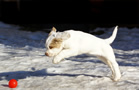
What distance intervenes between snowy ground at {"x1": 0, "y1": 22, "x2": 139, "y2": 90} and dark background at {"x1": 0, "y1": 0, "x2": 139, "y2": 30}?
6511 mm

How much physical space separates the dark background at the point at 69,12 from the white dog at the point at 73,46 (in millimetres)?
10402

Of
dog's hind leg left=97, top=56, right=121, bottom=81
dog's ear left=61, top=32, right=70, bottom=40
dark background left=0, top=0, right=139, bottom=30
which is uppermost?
dark background left=0, top=0, right=139, bottom=30

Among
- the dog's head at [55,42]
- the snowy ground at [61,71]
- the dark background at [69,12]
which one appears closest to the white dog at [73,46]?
the dog's head at [55,42]

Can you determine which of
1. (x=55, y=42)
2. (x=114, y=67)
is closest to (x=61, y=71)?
(x=114, y=67)

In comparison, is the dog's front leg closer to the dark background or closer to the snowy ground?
the snowy ground

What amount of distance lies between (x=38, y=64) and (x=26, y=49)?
220cm

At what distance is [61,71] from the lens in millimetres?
5500

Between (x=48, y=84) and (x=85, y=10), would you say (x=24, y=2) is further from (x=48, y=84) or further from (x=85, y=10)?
(x=48, y=84)

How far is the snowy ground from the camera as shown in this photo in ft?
14.9

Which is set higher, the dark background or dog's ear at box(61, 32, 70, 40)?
the dark background

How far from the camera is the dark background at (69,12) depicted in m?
15.2

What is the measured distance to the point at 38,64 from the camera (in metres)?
6.16

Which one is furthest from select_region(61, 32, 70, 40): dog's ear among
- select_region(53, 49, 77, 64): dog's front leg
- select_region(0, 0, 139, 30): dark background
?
select_region(0, 0, 139, 30): dark background

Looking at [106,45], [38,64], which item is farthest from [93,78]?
[38,64]
